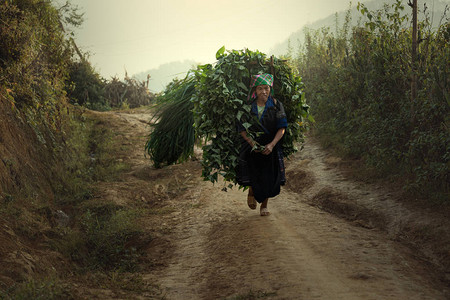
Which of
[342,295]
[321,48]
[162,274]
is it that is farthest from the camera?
[321,48]

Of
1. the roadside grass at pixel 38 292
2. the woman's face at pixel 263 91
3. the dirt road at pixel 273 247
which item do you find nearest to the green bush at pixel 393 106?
the dirt road at pixel 273 247

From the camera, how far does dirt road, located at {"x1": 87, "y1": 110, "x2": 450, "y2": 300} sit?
358 cm

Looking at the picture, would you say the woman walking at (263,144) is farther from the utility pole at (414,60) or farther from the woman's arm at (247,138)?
the utility pole at (414,60)

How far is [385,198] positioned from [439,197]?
2.68ft

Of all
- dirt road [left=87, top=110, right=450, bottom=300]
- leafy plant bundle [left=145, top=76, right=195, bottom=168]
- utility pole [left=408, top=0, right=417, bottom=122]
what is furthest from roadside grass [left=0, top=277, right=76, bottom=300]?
utility pole [left=408, top=0, right=417, bottom=122]

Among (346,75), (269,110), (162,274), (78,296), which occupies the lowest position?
(162,274)

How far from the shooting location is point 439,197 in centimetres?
526

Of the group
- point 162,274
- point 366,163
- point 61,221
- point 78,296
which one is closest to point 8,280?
point 78,296

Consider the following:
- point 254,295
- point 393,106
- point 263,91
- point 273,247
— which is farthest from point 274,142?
point 393,106

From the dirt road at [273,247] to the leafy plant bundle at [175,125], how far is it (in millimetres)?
901

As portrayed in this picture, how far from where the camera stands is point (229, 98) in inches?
209

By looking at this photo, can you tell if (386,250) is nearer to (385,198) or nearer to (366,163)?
(385,198)

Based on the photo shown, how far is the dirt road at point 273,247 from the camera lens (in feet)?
11.7

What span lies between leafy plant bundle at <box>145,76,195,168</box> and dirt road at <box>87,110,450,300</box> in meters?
0.90
